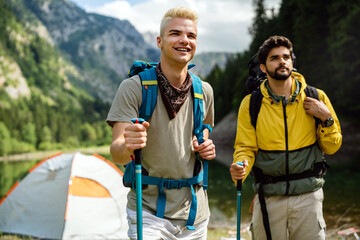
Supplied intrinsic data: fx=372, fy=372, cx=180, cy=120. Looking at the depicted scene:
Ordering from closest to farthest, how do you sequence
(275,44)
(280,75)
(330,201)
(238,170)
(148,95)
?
(148,95) < (238,170) < (280,75) < (275,44) < (330,201)

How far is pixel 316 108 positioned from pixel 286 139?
1.47 feet

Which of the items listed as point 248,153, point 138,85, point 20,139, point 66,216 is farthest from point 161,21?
point 20,139

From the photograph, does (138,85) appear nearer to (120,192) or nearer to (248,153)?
(248,153)

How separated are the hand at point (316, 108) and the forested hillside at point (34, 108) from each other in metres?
97.9

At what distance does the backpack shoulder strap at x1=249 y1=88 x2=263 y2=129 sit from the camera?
13.5 feet

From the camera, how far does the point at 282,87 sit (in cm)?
413

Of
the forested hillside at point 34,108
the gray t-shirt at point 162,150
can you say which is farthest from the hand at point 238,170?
the forested hillside at point 34,108

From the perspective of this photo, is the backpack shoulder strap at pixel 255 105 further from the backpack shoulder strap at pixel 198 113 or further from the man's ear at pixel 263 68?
the backpack shoulder strap at pixel 198 113

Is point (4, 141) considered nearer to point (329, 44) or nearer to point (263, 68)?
point (329, 44)

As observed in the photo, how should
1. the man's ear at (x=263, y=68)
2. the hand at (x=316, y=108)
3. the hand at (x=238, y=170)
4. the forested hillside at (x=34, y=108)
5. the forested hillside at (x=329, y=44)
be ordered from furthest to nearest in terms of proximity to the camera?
the forested hillside at (x=34, y=108) < the forested hillside at (x=329, y=44) < the man's ear at (x=263, y=68) < the hand at (x=316, y=108) < the hand at (x=238, y=170)

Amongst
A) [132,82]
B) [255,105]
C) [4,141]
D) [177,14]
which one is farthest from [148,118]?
[4,141]

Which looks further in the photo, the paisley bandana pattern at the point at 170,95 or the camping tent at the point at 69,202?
the camping tent at the point at 69,202

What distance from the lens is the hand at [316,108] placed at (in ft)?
12.7

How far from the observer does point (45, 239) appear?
8.95 meters
